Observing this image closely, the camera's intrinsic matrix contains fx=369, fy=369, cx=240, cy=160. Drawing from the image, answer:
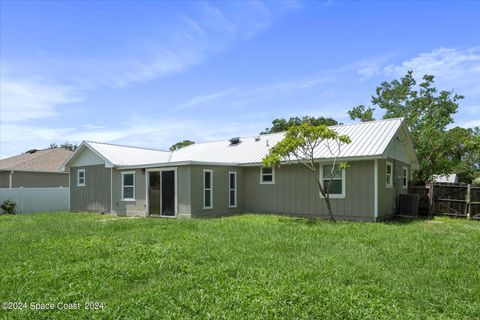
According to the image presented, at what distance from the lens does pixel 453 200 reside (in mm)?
16078

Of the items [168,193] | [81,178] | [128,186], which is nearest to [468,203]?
[168,193]

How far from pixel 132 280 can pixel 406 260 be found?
16.5ft

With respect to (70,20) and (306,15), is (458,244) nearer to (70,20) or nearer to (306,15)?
(306,15)

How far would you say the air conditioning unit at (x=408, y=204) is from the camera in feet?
53.1

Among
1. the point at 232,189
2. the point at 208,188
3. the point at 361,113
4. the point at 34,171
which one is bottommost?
the point at 232,189

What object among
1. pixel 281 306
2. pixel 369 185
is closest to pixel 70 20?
pixel 281 306

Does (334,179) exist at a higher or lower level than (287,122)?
lower

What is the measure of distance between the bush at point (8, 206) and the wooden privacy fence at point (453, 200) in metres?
21.1

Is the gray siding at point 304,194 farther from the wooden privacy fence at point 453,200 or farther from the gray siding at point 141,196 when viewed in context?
the wooden privacy fence at point 453,200

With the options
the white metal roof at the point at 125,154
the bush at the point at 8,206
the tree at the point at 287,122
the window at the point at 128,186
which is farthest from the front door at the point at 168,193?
the tree at the point at 287,122

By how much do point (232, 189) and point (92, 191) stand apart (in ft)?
26.4

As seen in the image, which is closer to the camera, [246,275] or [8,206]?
[246,275]

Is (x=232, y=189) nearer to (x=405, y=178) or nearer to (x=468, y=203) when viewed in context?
(x=405, y=178)

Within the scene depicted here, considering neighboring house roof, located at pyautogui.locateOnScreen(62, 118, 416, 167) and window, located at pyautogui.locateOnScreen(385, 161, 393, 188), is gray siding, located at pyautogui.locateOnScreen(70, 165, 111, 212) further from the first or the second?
window, located at pyautogui.locateOnScreen(385, 161, 393, 188)
